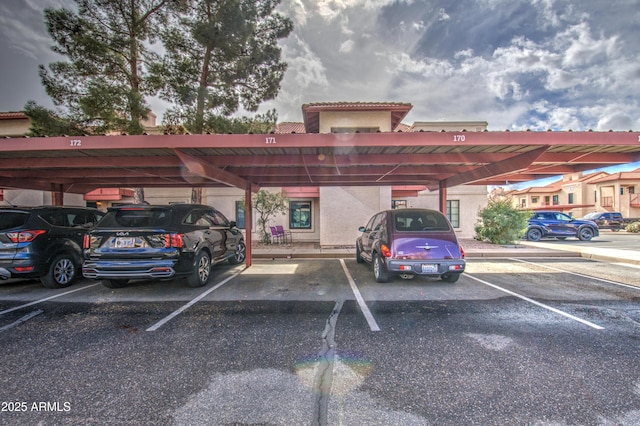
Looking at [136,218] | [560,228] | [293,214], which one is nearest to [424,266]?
[136,218]

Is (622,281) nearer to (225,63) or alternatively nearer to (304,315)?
(304,315)

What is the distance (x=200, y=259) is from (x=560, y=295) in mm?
7532

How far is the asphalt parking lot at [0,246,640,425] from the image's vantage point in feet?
7.57

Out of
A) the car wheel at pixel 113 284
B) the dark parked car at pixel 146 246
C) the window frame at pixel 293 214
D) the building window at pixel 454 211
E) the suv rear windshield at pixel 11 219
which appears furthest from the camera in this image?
the building window at pixel 454 211

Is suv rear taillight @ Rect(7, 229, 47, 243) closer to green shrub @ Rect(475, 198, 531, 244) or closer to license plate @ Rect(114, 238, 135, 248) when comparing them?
license plate @ Rect(114, 238, 135, 248)

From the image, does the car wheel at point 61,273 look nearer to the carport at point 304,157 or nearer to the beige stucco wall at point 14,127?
the carport at point 304,157

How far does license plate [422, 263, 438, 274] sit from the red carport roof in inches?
96.4

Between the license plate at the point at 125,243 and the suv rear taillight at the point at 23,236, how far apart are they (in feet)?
6.80

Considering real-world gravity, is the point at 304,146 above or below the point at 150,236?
above

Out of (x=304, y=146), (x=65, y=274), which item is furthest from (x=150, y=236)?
(x=304, y=146)

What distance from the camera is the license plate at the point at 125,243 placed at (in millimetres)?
5086

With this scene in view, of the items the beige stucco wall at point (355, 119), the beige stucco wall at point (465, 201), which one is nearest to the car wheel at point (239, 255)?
the beige stucco wall at point (355, 119)

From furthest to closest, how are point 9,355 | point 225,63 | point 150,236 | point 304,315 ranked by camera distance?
point 225,63
point 150,236
point 304,315
point 9,355

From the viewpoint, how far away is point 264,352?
10.7 ft
